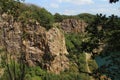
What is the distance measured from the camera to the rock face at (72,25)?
15412 cm

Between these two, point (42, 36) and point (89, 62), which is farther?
point (89, 62)

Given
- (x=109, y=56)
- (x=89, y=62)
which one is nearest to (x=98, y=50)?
(x=109, y=56)

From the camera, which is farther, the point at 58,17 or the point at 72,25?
the point at 72,25

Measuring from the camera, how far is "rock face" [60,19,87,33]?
506ft

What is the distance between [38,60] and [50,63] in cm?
363

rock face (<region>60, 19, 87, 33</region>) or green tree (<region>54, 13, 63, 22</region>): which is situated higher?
green tree (<region>54, 13, 63, 22</region>)

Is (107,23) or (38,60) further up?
(107,23)

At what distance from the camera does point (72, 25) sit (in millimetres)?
155375

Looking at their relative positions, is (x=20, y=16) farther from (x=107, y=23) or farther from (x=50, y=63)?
(x=50, y=63)

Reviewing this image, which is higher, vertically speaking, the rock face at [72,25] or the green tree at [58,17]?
the green tree at [58,17]

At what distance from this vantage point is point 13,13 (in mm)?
15969

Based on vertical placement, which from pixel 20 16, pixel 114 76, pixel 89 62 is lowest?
pixel 89 62

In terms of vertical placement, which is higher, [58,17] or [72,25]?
[58,17]

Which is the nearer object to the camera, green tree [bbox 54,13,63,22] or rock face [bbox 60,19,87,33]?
green tree [bbox 54,13,63,22]
